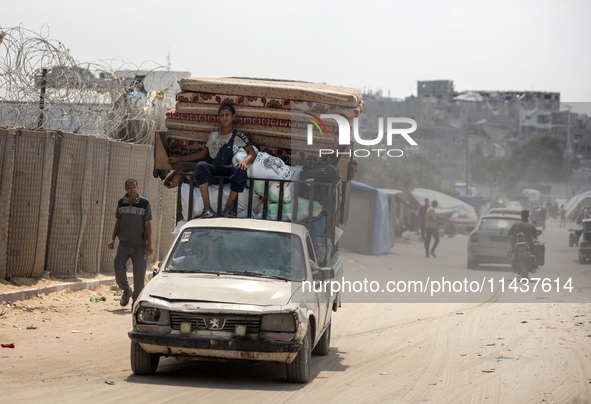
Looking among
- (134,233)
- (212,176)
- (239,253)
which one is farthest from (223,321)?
(134,233)

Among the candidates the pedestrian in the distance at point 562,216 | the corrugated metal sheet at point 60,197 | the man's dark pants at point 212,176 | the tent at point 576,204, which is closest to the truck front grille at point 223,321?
the man's dark pants at point 212,176

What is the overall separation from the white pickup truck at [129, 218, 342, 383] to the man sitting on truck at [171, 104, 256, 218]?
84 cm

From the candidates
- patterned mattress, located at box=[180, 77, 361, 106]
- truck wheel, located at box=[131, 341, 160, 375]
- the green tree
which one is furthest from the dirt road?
the green tree

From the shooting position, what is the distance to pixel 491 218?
2284 cm

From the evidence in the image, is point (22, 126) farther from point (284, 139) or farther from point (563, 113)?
point (563, 113)

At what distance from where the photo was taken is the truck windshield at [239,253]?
772 cm

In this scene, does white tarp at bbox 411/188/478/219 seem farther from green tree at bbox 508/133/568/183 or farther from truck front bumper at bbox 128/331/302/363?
green tree at bbox 508/133/568/183

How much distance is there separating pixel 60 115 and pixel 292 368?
269 inches

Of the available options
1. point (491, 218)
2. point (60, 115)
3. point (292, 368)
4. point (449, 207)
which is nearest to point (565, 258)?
point (491, 218)

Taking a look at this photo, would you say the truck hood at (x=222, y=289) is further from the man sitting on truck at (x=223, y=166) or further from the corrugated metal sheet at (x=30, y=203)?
the corrugated metal sheet at (x=30, y=203)

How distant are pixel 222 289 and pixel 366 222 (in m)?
22.0

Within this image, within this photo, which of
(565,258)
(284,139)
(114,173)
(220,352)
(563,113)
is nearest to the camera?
(220,352)

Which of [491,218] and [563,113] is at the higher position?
[563,113]

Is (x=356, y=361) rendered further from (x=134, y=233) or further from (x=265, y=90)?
(x=134, y=233)
